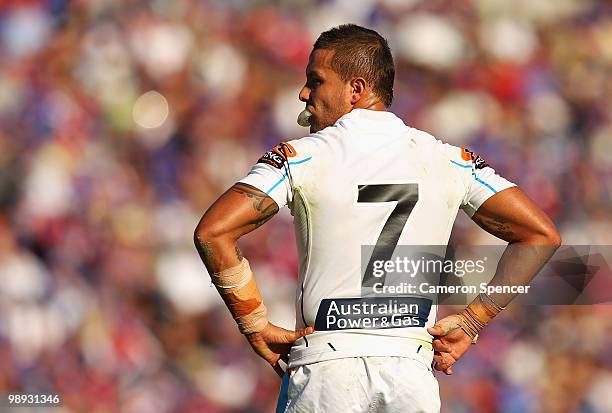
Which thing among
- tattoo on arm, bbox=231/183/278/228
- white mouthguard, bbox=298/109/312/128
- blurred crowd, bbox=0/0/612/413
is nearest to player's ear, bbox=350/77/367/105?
white mouthguard, bbox=298/109/312/128

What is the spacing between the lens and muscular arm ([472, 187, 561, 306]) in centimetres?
296

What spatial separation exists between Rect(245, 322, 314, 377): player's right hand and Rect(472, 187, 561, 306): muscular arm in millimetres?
698

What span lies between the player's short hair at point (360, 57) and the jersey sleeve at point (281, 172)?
34cm

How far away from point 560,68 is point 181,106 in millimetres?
2448

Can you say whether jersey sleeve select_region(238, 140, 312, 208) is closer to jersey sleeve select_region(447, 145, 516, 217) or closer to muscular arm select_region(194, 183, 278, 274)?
muscular arm select_region(194, 183, 278, 274)

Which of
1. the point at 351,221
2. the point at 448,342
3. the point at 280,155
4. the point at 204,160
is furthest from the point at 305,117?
the point at 204,160

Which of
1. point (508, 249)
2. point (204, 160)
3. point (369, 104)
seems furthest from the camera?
point (204, 160)

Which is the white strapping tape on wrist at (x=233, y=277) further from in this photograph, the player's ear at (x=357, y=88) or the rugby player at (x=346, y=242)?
the player's ear at (x=357, y=88)

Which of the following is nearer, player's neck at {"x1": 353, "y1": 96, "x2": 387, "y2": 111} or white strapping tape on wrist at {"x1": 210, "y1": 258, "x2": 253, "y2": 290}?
white strapping tape on wrist at {"x1": 210, "y1": 258, "x2": 253, "y2": 290}

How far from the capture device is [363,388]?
2664 mm

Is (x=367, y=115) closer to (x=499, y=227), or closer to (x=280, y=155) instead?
(x=280, y=155)

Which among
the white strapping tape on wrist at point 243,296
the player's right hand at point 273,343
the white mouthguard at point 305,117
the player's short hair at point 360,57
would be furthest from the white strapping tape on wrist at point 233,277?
the player's short hair at point 360,57

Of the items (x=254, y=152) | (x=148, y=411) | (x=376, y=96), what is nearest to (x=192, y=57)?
(x=254, y=152)

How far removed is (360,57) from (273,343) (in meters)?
0.89
